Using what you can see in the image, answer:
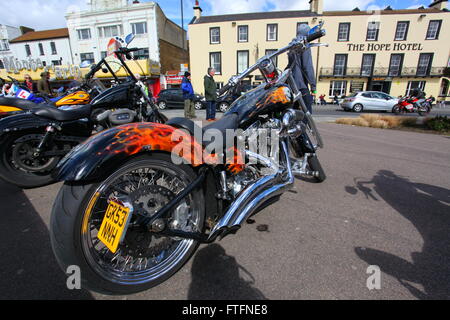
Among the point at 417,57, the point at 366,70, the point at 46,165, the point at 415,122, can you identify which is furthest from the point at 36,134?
the point at 417,57

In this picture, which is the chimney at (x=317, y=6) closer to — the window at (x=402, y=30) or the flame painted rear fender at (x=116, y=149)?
the window at (x=402, y=30)

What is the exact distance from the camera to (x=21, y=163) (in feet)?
9.80

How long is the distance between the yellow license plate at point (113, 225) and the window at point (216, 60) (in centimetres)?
2797

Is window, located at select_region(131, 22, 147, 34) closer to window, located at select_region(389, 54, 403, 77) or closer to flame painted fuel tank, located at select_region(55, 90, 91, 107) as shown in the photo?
flame painted fuel tank, located at select_region(55, 90, 91, 107)

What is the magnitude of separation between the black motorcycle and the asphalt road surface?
27 centimetres

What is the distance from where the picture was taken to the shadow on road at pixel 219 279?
1.46 meters

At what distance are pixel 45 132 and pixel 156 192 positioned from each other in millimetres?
2454

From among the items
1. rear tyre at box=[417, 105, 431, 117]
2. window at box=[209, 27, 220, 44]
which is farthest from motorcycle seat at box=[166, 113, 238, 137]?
window at box=[209, 27, 220, 44]

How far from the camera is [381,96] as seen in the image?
15094 millimetres

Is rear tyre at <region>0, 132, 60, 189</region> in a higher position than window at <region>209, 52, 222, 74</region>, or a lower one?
lower

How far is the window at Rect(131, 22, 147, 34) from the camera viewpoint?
2611 centimetres

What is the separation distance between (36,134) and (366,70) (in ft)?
102

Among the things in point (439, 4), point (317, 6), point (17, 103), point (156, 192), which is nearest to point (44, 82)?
point (17, 103)

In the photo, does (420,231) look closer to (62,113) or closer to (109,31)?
Answer: (62,113)
